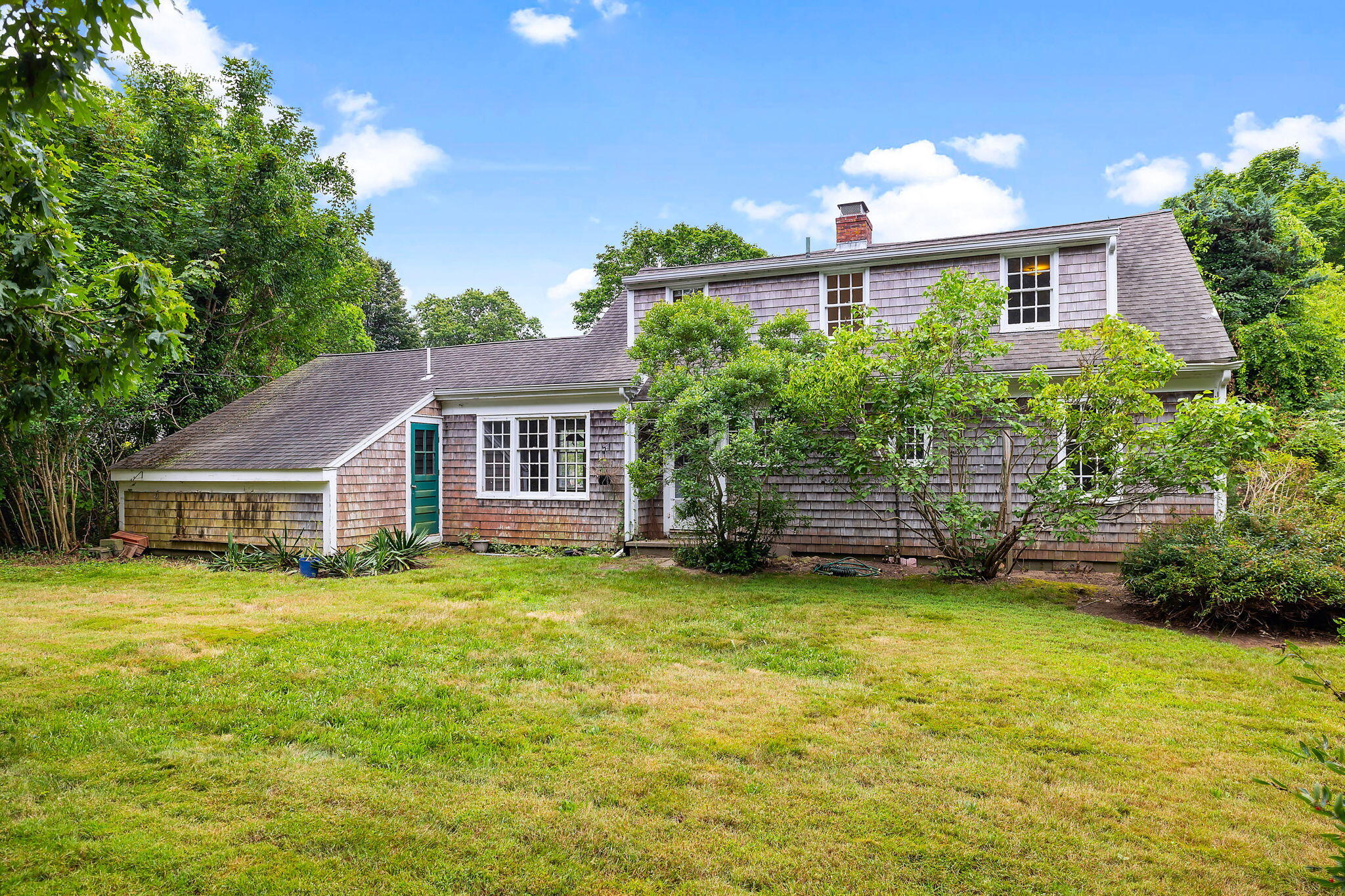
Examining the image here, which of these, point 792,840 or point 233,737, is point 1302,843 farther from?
point 233,737

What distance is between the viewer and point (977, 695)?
4.98m

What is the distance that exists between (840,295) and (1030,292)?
305 centimetres

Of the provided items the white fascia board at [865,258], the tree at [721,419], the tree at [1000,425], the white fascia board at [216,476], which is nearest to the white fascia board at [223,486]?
the white fascia board at [216,476]

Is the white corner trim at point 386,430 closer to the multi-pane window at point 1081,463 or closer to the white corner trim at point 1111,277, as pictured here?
the multi-pane window at point 1081,463

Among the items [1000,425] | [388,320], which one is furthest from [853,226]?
[388,320]

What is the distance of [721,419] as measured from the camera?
9.27m

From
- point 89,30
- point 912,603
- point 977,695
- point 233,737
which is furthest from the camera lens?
point 912,603

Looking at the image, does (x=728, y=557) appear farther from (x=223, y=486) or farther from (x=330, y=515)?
(x=223, y=486)

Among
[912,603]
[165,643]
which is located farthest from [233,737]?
[912,603]

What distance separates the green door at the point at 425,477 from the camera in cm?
1300

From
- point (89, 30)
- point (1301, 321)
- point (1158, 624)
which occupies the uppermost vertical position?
point (1301, 321)

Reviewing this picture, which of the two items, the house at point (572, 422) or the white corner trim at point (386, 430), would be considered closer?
the house at point (572, 422)

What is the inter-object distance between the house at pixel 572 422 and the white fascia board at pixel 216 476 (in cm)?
3

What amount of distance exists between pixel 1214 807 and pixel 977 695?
1.66m
